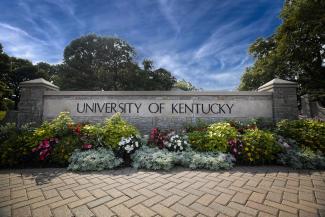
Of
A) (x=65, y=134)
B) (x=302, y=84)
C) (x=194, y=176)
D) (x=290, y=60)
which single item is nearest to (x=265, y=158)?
(x=194, y=176)

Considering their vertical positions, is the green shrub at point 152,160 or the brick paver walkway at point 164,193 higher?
the green shrub at point 152,160

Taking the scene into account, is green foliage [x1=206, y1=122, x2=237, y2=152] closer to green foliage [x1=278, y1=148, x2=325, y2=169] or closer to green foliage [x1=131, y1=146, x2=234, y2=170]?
green foliage [x1=131, y1=146, x2=234, y2=170]

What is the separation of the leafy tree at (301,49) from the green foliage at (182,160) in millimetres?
13559

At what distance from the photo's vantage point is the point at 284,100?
22.5 ft

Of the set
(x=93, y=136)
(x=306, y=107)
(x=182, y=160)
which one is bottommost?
(x=182, y=160)

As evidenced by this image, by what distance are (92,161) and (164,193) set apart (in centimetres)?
202

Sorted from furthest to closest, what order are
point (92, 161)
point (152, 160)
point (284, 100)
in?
point (284, 100)
point (152, 160)
point (92, 161)

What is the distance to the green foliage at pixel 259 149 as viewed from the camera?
15.1 ft

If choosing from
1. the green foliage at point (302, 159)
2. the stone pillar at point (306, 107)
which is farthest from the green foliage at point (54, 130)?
the stone pillar at point (306, 107)

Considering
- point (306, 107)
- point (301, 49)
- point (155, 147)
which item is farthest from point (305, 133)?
point (301, 49)

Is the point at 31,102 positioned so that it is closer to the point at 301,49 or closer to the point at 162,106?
the point at 162,106

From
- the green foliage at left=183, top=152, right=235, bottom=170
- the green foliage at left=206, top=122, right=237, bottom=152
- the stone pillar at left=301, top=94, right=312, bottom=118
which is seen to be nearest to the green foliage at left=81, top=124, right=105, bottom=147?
the green foliage at left=183, top=152, right=235, bottom=170

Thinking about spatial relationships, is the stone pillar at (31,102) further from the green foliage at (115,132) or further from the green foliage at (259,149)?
the green foliage at (259,149)

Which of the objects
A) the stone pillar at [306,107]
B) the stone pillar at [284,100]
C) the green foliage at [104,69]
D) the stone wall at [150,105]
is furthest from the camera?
the green foliage at [104,69]
